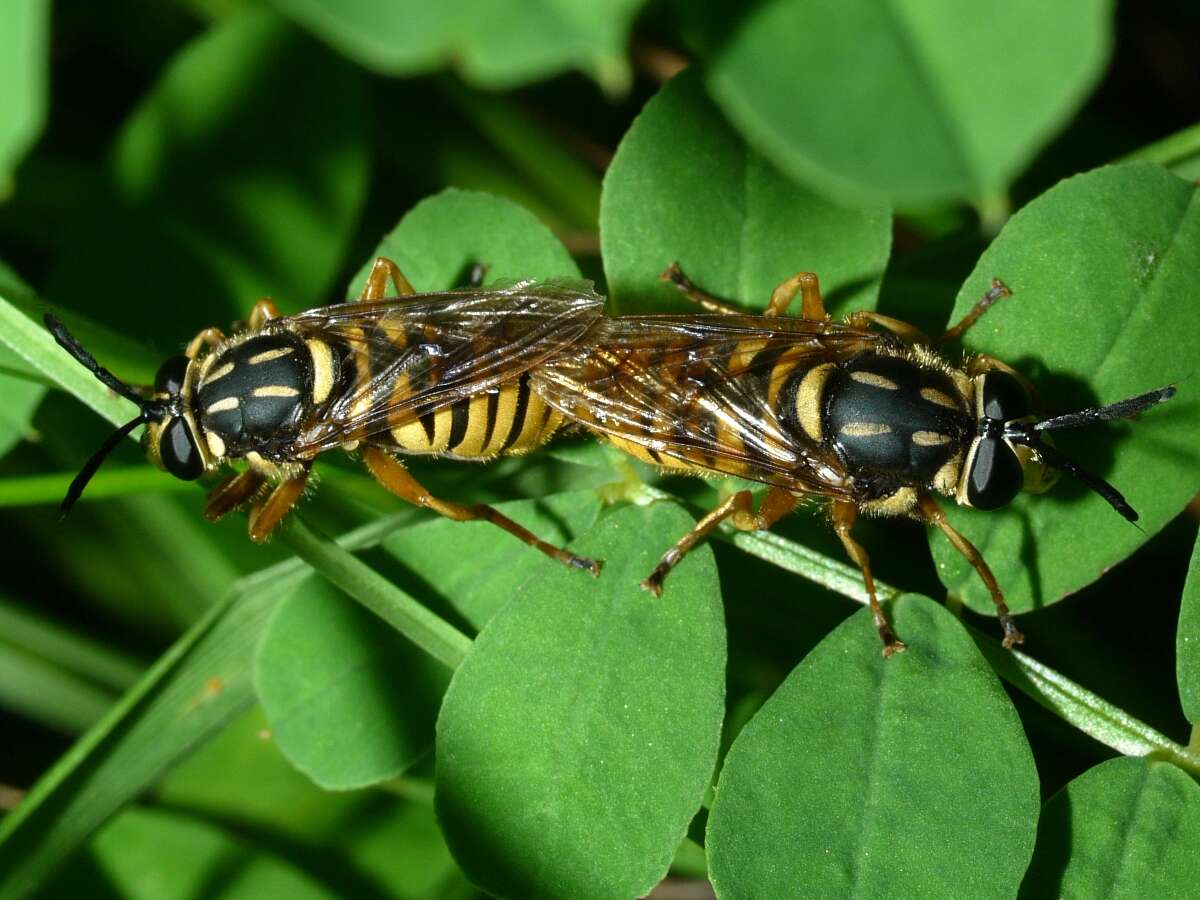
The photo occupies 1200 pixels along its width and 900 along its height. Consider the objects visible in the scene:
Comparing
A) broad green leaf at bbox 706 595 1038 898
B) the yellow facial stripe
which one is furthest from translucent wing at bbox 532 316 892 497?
broad green leaf at bbox 706 595 1038 898

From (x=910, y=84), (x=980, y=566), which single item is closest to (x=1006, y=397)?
(x=980, y=566)

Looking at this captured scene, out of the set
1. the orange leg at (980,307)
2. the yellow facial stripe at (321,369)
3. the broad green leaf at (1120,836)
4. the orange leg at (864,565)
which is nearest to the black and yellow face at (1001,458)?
the orange leg at (980,307)

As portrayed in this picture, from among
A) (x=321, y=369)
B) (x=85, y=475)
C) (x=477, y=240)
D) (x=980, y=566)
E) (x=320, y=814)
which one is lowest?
(x=320, y=814)

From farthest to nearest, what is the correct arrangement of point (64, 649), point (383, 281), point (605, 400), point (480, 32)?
point (64, 649)
point (383, 281)
point (605, 400)
point (480, 32)

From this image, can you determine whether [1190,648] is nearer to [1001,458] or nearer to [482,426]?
[1001,458]

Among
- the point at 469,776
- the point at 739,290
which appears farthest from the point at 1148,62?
the point at 469,776

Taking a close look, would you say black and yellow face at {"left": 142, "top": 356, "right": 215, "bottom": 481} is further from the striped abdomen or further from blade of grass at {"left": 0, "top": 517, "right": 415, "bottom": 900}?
the striped abdomen
